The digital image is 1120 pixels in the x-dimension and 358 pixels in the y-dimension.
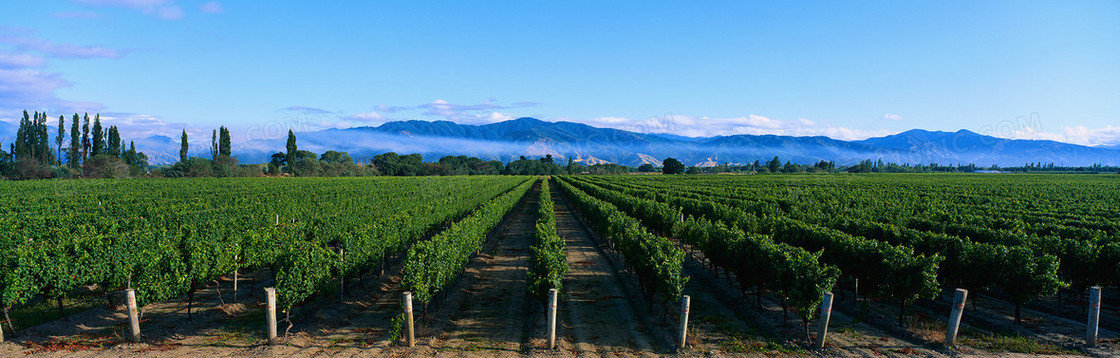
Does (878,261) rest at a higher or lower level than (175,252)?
higher

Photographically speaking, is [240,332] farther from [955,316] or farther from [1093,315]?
[1093,315]

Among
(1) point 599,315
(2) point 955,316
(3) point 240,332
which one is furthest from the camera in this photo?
(1) point 599,315

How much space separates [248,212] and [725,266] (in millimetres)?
25681

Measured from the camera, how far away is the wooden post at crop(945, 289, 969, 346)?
9.66 m

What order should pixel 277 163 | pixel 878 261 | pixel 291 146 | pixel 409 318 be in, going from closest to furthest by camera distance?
pixel 409 318 → pixel 878 261 → pixel 291 146 → pixel 277 163

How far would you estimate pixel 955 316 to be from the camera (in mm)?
9906

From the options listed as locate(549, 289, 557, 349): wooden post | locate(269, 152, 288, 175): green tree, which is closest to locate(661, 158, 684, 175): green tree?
locate(269, 152, 288, 175): green tree

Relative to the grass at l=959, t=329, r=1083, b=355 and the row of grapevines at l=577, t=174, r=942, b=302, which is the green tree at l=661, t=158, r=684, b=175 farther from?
the grass at l=959, t=329, r=1083, b=355

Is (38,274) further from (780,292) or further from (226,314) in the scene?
(780,292)

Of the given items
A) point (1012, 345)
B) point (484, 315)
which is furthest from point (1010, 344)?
point (484, 315)

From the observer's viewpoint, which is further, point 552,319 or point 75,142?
point 75,142

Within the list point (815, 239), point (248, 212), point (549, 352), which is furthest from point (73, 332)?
point (815, 239)

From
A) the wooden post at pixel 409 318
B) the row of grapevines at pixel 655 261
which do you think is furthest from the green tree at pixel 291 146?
the wooden post at pixel 409 318

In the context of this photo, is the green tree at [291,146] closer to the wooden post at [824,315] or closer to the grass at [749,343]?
the grass at [749,343]
